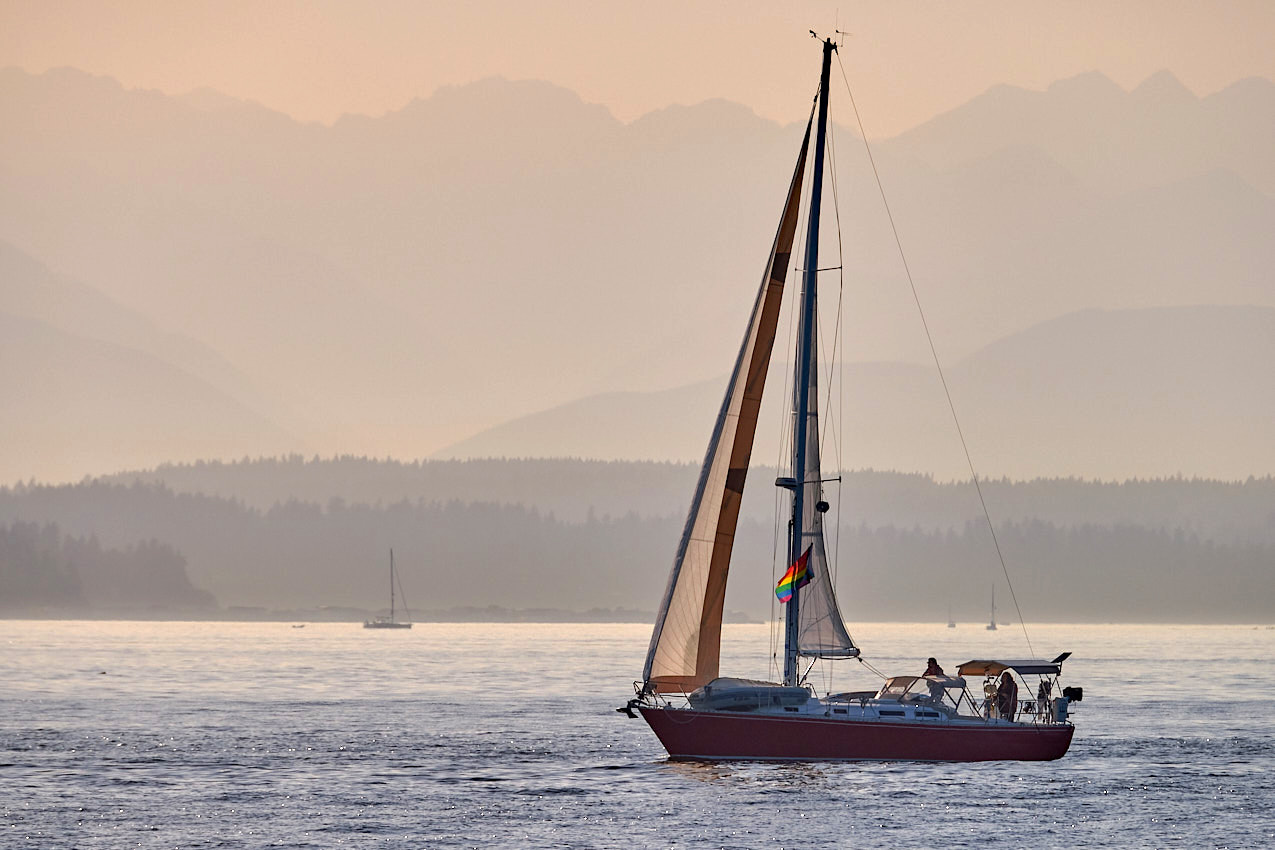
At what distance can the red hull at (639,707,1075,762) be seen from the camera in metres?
53.8

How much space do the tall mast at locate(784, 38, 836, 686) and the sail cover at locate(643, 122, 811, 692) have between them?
76 cm

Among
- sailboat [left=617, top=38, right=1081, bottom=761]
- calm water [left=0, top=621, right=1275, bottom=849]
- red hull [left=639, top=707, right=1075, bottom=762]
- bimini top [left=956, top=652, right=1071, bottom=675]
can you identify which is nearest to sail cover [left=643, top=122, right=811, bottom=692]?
sailboat [left=617, top=38, right=1081, bottom=761]

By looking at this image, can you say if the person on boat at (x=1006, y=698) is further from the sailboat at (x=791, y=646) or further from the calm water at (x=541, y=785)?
the calm water at (x=541, y=785)

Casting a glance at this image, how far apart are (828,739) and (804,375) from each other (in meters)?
11.2

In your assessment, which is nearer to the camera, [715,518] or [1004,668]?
[715,518]

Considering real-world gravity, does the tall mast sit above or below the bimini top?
above

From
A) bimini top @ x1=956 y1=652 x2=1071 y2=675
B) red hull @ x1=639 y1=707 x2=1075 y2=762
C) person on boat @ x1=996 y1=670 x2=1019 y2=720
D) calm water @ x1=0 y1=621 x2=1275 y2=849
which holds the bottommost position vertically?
calm water @ x1=0 y1=621 x2=1275 y2=849

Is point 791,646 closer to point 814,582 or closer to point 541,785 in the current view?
point 814,582

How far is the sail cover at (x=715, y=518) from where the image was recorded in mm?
55219

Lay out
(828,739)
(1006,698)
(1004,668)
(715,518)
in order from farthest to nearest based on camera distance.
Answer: (1004,668) < (1006,698) < (715,518) < (828,739)

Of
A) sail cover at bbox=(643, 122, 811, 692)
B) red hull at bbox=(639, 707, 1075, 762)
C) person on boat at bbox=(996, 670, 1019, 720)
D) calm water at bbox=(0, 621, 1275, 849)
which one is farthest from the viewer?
person on boat at bbox=(996, 670, 1019, 720)

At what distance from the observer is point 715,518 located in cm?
5584

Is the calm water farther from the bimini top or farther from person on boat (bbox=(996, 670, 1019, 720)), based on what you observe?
the bimini top

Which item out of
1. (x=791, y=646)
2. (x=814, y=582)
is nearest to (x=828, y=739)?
(x=791, y=646)
